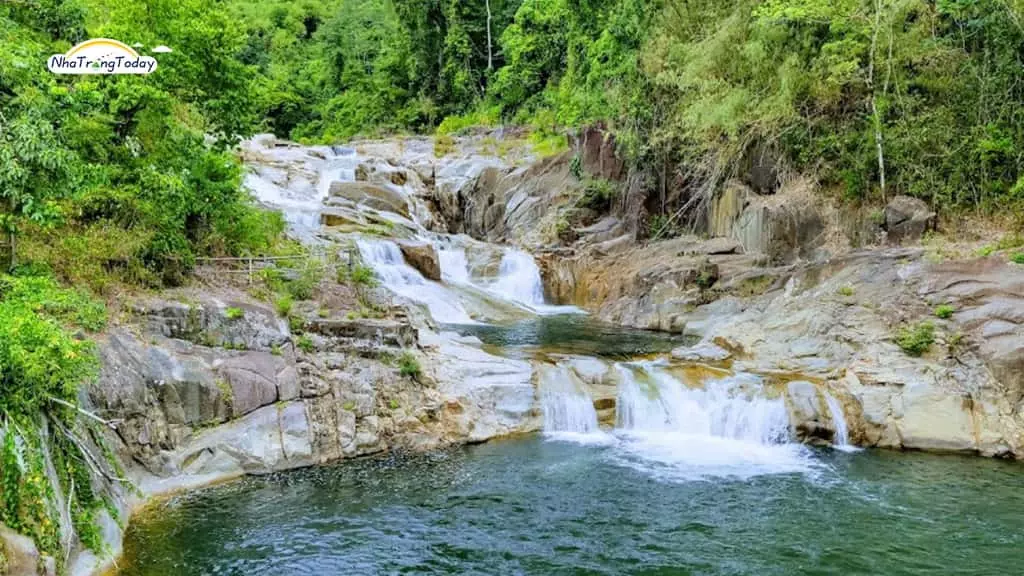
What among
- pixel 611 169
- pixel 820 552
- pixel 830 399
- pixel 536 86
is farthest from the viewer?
pixel 536 86

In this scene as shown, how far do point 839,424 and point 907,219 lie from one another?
297 inches

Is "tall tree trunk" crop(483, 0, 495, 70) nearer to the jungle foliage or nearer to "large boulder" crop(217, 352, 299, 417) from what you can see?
the jungle foliage

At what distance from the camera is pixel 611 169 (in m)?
27.2

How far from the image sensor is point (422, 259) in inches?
864

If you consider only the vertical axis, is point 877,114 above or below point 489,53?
below

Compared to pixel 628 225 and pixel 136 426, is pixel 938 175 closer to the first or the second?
pixel 628 225

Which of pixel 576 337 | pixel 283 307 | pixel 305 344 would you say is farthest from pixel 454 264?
pixel 305 344

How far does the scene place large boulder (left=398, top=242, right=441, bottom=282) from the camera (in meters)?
21.9

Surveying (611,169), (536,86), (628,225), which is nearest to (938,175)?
(628,225)

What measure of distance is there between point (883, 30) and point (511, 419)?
13403 mm

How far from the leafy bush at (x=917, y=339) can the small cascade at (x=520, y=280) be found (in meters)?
12.3

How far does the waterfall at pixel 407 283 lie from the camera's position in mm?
19969

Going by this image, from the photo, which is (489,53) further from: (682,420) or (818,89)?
(682,420)

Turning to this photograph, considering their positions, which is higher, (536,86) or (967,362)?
(536,86)
